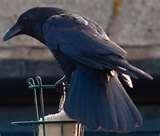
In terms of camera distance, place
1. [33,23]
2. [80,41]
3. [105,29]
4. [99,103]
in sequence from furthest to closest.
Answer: [105,29]
[33,23]
[80,41]
[99,103]

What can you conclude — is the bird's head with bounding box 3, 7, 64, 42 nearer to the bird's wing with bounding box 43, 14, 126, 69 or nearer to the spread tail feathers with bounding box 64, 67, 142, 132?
the bird's wing with bounding box 43, 14, 126, 69

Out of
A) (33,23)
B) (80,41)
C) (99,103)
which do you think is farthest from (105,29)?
(99,103)

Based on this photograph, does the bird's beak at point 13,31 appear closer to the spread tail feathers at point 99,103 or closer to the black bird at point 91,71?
the black bird at point 91,71

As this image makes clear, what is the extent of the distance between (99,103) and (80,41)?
266 millimetres

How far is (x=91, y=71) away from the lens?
3703mm

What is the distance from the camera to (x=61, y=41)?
3.86 m

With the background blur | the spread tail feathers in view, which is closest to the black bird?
the spread tail feathers

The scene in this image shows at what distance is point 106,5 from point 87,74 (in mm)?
1042

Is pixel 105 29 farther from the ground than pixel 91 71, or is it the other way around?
pixel 105 29

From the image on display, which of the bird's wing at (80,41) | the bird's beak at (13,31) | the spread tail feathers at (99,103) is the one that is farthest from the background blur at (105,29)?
the spread tail feathers at (99,103)

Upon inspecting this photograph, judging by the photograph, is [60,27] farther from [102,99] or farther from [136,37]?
[136,37]

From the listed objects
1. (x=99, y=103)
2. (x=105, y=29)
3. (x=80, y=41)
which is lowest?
(x=99, y=103)

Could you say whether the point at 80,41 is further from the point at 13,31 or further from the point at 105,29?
the point at 105,29

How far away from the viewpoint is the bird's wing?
12.0ft
